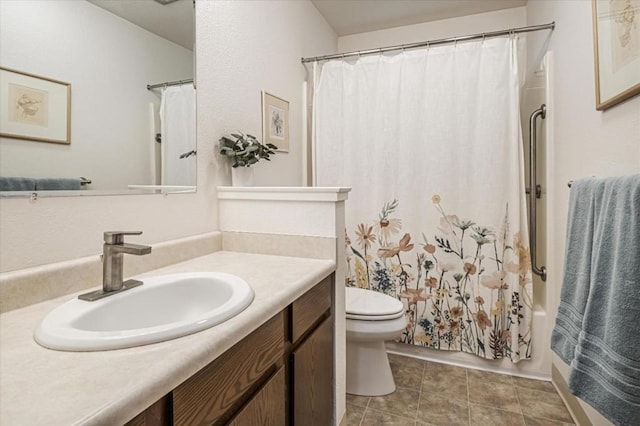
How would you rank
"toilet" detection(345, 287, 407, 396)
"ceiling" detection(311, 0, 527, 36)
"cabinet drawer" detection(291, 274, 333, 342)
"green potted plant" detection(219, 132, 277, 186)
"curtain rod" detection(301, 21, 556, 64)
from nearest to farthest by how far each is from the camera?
1. "cabinet drawer" detection(291, 274, 333, 342)
2. "green potted plant" detection(219, 132, 277, 186)
3. "toilet" detection(345, 287, 407, 396)
4. "curtain rod" detection(301, 21, 556, 64)
5. "ceiling" detection(311, 0, 527, 36)

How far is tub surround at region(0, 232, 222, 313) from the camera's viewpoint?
78 centimetres

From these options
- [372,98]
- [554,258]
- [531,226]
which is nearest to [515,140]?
[531,226]

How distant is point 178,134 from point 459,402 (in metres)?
1.84

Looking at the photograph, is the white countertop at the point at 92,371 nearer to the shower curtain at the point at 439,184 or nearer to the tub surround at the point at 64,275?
the tub surround at the point at 64,275

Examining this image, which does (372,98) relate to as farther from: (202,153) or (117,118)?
(117,118)

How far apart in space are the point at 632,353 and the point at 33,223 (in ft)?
5.11

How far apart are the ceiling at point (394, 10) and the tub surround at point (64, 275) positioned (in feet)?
7.28

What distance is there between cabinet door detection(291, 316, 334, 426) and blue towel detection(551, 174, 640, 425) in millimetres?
776

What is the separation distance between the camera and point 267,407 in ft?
2.76

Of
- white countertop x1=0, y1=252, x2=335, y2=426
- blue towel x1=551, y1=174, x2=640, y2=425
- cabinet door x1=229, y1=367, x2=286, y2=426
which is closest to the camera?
white countertop x1=0, y1=252, x2=335, y2=426

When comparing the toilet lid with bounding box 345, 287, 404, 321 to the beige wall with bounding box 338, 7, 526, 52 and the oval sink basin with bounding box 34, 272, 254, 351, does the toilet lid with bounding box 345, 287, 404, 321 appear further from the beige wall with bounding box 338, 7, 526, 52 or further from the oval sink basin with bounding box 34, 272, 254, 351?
the beige wall with bounding box 338, 7, 526, 52

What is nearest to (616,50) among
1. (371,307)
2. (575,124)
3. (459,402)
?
(575,124)

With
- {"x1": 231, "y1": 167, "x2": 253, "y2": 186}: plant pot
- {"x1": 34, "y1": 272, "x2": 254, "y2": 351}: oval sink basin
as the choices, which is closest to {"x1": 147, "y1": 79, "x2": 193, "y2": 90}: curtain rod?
{"x1": 231, "y1": 167, "x2": 253, "y2": 186}: plant pot

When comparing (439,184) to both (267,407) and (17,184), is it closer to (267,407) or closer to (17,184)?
(267,407)
